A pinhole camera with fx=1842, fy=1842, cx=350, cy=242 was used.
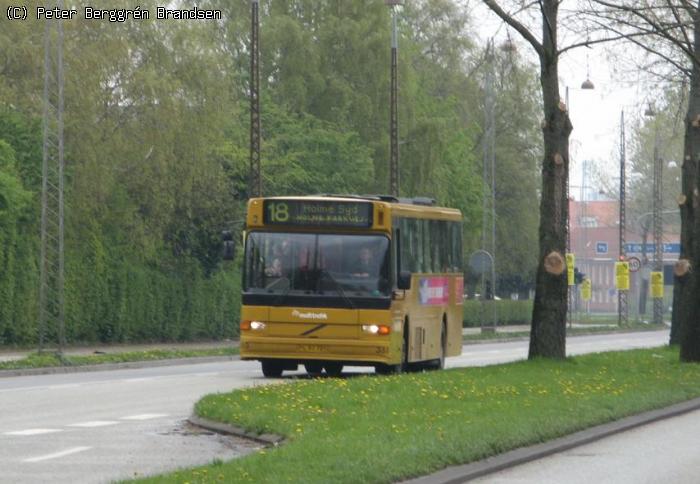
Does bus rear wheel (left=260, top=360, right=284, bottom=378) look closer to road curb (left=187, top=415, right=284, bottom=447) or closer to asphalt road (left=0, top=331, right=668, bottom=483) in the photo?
asphalt road (left=0, top=331, right=668, bottom=483)

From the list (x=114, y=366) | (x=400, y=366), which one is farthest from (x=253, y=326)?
(x=114, y=366)

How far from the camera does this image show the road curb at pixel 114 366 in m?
34.5

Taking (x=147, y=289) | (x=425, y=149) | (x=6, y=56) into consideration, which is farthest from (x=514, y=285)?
(x=6, y=56)

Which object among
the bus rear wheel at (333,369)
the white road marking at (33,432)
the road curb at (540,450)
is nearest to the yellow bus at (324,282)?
the bus rear wheel at (333,369)

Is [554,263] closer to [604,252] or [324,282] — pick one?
[324,282]

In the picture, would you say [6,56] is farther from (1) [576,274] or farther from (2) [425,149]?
(1) [576,274]

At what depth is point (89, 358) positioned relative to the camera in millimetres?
38906

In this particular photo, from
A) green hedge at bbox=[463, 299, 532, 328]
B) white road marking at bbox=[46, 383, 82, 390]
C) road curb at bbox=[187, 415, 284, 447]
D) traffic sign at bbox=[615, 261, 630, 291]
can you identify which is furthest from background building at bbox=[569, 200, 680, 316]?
road curb at bbox=[187, 415, 284, 447]

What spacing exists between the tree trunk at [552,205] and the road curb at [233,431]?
38.1 ft

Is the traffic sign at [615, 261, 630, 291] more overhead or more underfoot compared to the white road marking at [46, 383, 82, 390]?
more overhead

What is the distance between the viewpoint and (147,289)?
54.8 meters

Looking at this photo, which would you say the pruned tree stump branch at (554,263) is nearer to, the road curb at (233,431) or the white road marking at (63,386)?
the white road marking at (63,386)

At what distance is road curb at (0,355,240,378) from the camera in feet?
113

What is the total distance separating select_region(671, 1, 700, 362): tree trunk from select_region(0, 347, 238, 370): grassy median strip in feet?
36.8
